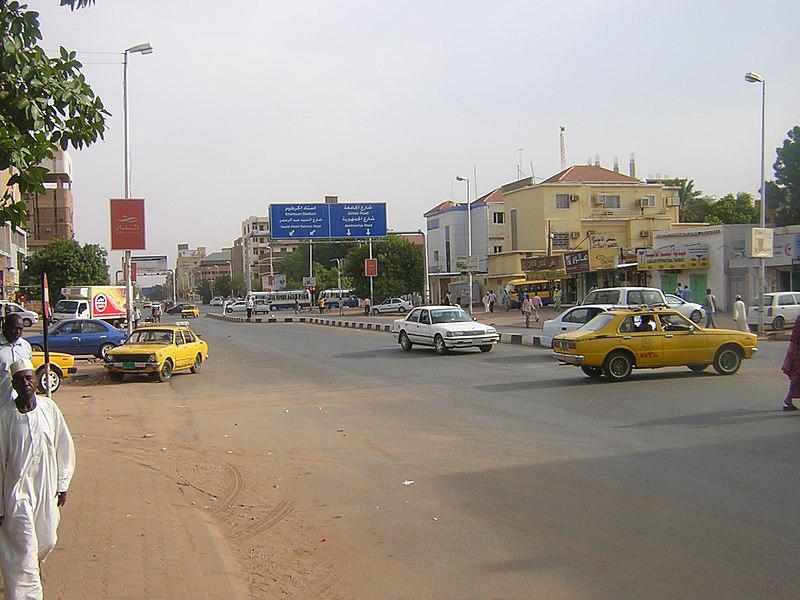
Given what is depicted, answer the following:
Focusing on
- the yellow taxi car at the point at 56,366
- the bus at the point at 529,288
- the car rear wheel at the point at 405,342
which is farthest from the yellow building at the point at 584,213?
the yellow taxi car at the point at 56,366

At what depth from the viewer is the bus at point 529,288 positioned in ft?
207

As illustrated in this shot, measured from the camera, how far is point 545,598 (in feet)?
17.6

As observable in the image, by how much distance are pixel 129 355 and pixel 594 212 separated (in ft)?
192

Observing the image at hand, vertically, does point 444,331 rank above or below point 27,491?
below

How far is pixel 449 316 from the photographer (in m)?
27.4

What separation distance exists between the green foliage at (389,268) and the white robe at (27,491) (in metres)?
69.2

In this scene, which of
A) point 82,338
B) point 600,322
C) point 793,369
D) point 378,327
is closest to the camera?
point 793,369

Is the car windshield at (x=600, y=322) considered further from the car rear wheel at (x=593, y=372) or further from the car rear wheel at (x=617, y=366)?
the car rear wheel at (x=593, y=372)

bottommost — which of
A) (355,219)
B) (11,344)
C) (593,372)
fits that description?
(593,372)

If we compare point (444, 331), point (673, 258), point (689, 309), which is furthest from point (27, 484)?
point (673, 258)

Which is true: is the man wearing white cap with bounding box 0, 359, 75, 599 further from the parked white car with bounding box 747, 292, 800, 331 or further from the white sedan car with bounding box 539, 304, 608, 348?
the parked white car with bounding box 747, 292, 800, 331

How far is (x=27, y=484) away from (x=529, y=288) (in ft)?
202

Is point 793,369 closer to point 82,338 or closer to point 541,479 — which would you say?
point 541,479

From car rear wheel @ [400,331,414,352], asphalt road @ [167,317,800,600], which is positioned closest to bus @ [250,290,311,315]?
car rear wheel @ [400,331,414,352]
